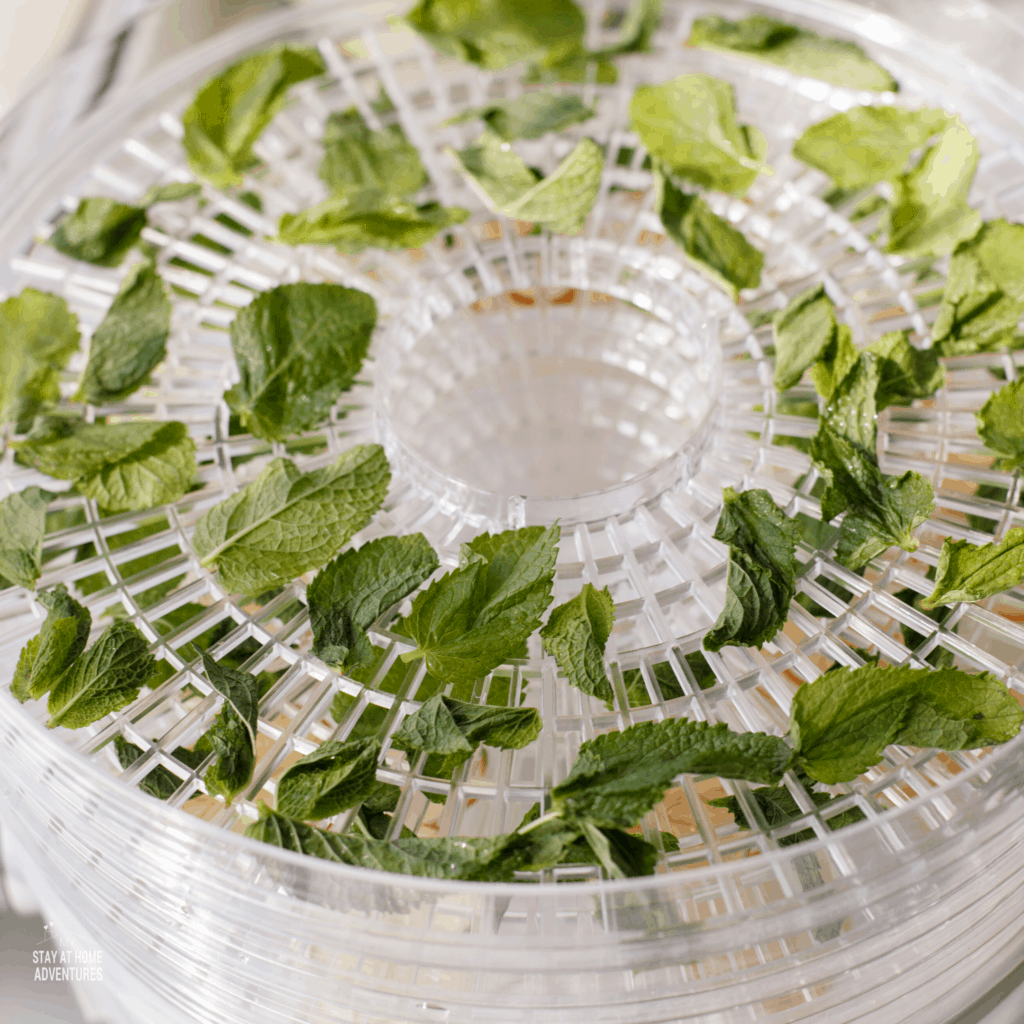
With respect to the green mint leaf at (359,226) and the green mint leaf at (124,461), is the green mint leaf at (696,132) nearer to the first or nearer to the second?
the green mint leaf at (359,226)

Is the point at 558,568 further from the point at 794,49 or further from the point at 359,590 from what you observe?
the point at 794,49

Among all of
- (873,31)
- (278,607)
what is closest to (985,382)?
(873,31)

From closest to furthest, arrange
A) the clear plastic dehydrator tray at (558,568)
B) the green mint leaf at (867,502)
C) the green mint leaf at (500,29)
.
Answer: the clear plastic dehydrator tray at (558,568) < the green mint leaf at (867,502) < the green mint leaf at (500,29)

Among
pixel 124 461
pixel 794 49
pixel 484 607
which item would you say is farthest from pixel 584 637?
pixel 794 49

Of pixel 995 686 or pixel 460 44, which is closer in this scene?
pixel 995 686

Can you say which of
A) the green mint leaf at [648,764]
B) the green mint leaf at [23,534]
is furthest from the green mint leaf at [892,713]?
the green mint leaf at [23,534]

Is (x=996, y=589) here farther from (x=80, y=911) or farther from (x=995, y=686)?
(x=80, y=911)

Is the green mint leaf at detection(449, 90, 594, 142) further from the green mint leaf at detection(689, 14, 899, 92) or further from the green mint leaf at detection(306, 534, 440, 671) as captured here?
the green mint leaf at detection(306, 534, 440, 671)

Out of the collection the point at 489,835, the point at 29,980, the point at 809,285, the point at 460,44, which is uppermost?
the point at 460,44
